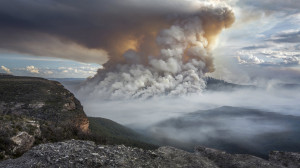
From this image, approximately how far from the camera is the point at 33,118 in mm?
35094

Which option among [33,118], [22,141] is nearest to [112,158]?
[22,141]

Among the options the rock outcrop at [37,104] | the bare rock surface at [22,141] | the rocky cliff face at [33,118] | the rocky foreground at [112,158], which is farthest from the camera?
the rock outcrop at [37,104]

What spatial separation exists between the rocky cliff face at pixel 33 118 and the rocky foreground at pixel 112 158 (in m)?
4.57

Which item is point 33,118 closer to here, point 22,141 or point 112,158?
point 22,141

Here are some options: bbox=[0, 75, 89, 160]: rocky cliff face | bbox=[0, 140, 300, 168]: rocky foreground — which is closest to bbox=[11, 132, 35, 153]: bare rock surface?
bbox=[0, 75, 89, 160]: rocky cliff face

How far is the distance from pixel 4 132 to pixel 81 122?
137 ft

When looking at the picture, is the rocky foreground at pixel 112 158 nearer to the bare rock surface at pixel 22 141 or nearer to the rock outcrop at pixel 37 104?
the bare rock surface at pixel 22 141

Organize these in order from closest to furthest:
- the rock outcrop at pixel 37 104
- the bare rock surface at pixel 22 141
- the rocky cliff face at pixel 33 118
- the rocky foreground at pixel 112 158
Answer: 1. the rocky foreground at pixel 112 158
2. the bare rock surface at pixel 22 141
3. the rocky cliff face at pixel 33 118
4. the rock outcrop at pixel 37 104

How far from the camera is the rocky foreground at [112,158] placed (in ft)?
62.0

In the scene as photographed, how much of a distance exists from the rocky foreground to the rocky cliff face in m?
4.57

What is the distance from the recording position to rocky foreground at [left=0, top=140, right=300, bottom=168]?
18891 millimetres

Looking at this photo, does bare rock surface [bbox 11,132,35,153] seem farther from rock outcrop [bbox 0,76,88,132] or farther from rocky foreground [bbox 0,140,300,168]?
rock outcrop [bbox 0,76,88,132]

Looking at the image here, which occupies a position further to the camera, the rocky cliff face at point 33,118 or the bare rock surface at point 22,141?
the rocky cliff face at point 33,118

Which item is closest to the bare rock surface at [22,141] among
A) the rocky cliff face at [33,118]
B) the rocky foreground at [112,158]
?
the rocky cliff face at [33,118]
